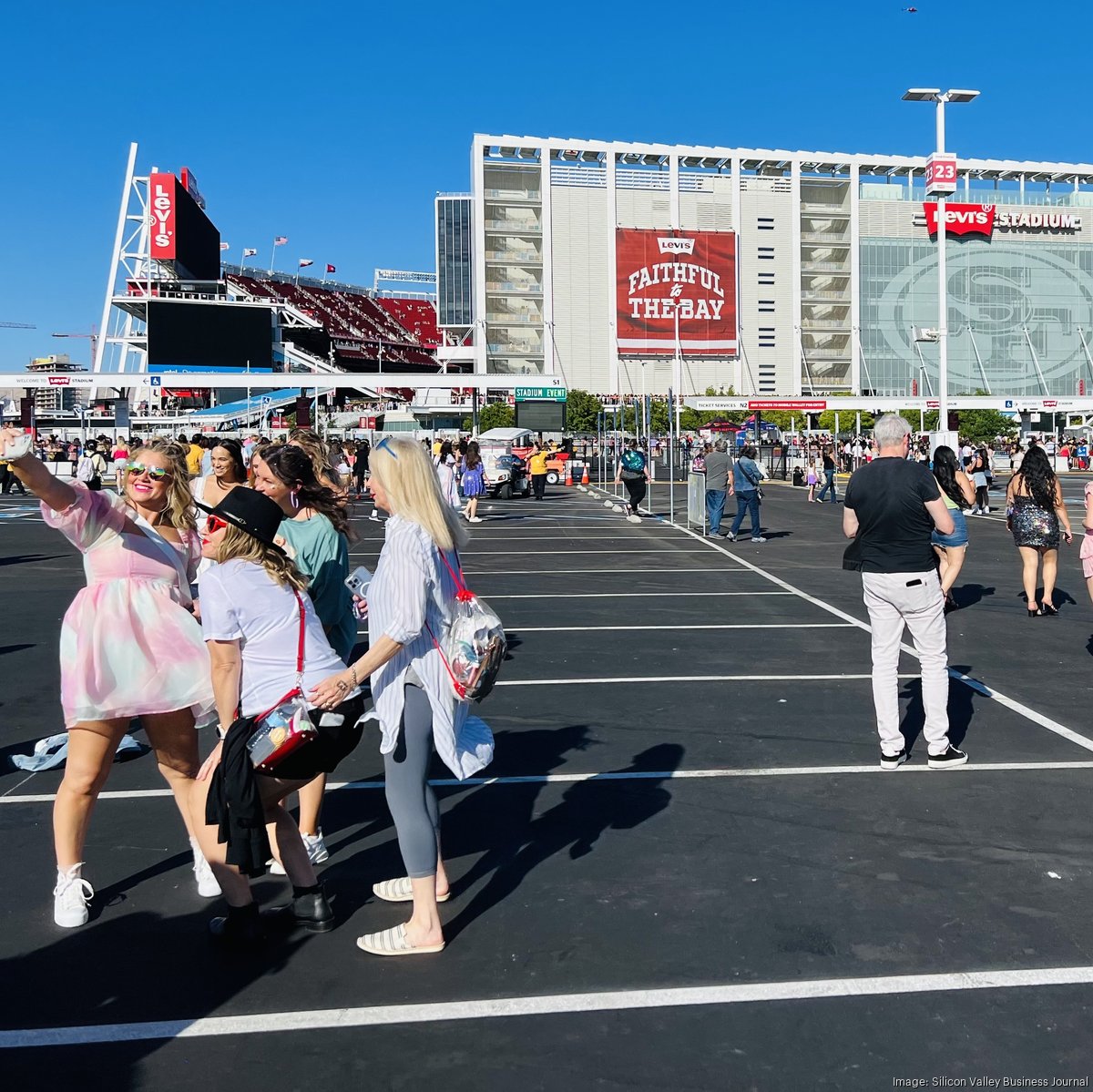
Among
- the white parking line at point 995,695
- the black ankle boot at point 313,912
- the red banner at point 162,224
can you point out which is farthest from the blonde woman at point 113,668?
the red banner at point 162,224

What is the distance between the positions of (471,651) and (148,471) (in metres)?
1.85

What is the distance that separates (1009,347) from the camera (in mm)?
110500

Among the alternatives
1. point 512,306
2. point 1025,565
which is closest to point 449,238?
point 512,306

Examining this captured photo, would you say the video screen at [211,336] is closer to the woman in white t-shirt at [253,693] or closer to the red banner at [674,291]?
the red banner at [674,291]

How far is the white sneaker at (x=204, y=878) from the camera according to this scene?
4.77 metres

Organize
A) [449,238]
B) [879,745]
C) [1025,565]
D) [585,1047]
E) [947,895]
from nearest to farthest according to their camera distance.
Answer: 1. [585,1047]
2. [947,895]
3. [879,745]
4. [1025,565]
5. [449,238]

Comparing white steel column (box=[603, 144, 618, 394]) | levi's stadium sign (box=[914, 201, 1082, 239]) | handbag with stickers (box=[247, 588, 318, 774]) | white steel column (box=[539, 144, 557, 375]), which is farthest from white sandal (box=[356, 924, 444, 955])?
levi's stadium sign (box=[914, 201, 1082, 239])

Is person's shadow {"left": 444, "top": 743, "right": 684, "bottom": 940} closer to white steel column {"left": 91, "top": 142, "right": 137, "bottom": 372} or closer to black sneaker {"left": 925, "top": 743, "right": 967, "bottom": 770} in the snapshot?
black sneaker {"left": 925, "top": 743, "right": 967, "bottom": 770}

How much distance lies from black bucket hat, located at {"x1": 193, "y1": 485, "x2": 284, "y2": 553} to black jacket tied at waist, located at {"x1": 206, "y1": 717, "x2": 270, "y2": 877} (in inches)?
25.1

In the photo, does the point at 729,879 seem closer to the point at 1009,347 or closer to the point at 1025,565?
the point at 1025,565

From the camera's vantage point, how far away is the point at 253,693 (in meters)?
4.15

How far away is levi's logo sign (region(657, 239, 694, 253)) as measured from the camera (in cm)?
10625

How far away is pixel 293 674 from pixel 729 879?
1.95 meters

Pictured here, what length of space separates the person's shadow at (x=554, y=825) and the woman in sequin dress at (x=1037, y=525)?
6882mm
